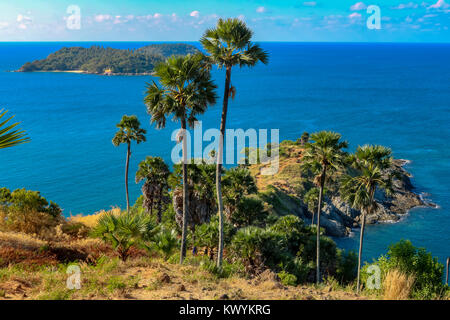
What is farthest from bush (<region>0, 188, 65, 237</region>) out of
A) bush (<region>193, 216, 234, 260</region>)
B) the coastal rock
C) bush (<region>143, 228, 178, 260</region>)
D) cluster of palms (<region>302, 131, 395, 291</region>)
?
the coastal rock

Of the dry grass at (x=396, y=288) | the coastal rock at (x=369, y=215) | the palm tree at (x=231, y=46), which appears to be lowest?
the coastal rock at (x=369, y=215)

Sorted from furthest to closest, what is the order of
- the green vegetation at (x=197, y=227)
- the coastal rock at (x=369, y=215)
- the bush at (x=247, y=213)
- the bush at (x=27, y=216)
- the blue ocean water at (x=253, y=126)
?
the blue ocean water at (x=253, y=126) → the coastal rock at (x=369, y=215) → the bush at (x=247, y=213) → the bush at (x=27, y=216) → the green vegetation at (x=197, y=227)

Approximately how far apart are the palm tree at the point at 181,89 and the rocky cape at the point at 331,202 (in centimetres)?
3202

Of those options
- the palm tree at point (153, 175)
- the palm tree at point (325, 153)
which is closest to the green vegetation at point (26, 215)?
the palm tree at point (153, 175)

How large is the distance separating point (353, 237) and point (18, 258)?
48032 mm

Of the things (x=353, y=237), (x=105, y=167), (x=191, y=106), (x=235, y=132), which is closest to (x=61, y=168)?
(x=105, y=167)

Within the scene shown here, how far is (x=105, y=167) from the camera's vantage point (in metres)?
79.1

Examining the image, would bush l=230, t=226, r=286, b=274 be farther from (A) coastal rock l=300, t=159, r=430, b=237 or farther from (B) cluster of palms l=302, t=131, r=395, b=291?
(A) coastal rock l=300, t=159, r=430, b=237

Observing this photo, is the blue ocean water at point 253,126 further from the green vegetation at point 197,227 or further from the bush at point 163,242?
the bush at point 163,242

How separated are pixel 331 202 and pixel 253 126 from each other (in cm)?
5100

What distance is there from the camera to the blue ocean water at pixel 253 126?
200 feet

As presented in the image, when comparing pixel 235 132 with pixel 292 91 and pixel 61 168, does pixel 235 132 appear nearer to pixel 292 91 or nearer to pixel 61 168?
pixel 61 168

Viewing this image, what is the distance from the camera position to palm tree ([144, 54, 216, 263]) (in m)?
16.8
